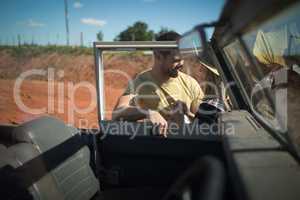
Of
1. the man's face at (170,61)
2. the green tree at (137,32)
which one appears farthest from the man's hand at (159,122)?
the green tree at (137,32)

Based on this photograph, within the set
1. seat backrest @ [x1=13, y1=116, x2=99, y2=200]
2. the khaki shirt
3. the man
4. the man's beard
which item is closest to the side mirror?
the man

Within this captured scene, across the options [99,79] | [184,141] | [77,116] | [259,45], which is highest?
[259,45]

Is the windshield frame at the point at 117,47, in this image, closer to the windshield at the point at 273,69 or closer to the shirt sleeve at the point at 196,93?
the windshield at the point at 273,69

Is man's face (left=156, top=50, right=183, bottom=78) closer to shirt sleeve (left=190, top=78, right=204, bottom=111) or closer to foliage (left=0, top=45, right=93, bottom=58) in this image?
shirt sleeve (left=190, top=78, right=204, bottom=111)

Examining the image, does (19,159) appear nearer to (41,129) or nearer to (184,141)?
(41,129)

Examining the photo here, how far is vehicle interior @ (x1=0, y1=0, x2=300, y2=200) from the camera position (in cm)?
111

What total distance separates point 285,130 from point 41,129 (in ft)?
4.66

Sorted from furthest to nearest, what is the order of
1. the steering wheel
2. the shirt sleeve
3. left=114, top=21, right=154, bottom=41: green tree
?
1. left=114, top=21, right=154, bottom=41: green tree
2. the shirt sleeve
3. the steering wheel

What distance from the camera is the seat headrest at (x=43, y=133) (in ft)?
6.64

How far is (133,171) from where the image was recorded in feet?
8.18

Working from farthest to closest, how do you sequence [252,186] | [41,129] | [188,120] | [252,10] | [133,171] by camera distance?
[188,120] < [133,171] < [41,129] < [252,186] < [252,10]

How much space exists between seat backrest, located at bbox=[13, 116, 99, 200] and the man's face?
2.99 feet

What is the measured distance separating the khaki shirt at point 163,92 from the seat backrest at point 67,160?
0.75 m

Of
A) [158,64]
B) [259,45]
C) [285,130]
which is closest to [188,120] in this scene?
[158,64]
